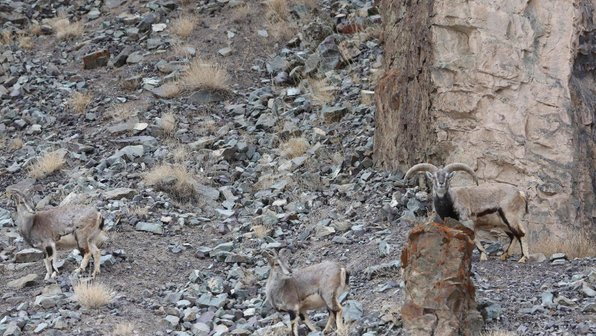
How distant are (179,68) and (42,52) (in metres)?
3.71

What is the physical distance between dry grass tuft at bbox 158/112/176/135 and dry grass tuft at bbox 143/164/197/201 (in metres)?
2.23

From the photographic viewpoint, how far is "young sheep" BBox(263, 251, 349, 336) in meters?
10.5

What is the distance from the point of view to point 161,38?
23234mm

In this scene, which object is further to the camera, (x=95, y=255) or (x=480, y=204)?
(x=95, y=255)

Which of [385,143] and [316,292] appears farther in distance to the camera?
[385,143]

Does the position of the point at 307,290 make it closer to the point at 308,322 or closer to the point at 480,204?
the point at 308,322

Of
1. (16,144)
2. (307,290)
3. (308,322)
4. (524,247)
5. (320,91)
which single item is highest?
(307,290)

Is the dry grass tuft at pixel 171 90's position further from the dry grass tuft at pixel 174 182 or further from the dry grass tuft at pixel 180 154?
the dry grass tuft at pixel 174 182

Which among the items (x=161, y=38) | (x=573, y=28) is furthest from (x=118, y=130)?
(x=573, y=28)

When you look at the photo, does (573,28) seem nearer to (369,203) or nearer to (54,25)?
(369,203)

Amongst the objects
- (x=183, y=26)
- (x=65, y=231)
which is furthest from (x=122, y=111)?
(x=65, y=231)

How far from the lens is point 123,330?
445 inches

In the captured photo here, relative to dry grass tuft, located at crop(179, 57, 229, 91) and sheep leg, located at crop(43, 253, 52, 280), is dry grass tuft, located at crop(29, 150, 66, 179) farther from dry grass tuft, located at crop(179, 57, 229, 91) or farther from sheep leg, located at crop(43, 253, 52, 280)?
sheep leg, located at crop(43, 253, 52, 280)

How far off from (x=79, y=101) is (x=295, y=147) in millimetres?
5243
